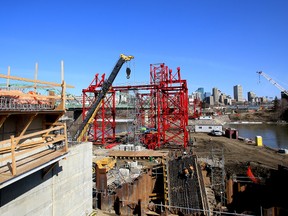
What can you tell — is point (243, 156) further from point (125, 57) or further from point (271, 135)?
point (271, 135)

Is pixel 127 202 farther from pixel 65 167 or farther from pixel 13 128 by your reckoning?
pixel 13 128

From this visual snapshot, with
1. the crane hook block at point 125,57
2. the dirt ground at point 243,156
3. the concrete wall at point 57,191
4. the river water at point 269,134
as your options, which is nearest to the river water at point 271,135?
the river water at point 269,134

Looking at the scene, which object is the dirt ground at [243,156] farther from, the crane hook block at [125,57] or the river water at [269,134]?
the crane hook block at [125,57]

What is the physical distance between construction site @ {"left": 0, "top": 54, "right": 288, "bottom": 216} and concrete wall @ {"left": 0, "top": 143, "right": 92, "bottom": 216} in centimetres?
3

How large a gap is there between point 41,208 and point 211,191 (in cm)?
1329

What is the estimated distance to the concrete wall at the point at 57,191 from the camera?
24.3 feet

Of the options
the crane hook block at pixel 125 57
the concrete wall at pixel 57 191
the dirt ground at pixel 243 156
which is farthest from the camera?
the crane hook block at pixel 125 57

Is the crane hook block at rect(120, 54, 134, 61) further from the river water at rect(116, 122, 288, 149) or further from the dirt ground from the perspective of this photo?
the dirt ground

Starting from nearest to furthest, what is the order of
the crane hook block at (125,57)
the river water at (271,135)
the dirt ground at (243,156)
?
the dirt ground at (243,156) < the crane hook block at (125,57) < the river water at (271,135)

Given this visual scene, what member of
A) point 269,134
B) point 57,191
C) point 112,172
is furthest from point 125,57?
point 269,134

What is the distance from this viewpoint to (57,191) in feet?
30.8

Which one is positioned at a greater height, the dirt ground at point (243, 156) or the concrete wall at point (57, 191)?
the concrete wall at point (57, 191)

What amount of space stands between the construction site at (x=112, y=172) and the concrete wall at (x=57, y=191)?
32mm

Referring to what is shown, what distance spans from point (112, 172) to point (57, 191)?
11171 mm
